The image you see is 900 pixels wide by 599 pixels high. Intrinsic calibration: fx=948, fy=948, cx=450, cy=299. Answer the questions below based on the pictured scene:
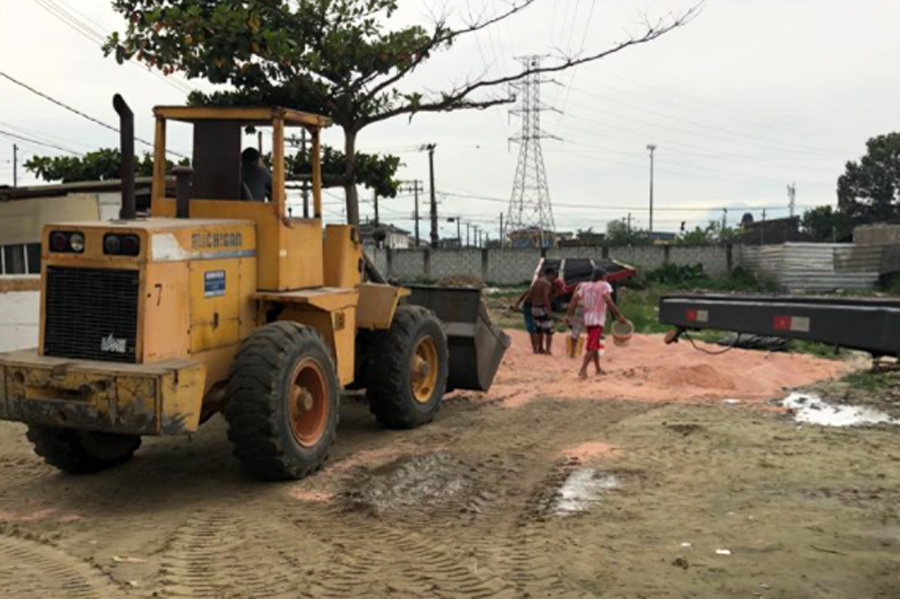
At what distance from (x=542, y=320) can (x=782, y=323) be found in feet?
40.6

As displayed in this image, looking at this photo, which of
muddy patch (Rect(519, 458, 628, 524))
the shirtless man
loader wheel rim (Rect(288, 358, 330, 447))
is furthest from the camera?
the shirtless man

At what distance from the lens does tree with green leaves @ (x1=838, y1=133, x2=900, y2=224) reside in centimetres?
6128

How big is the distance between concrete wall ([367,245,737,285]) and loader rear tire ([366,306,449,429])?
29.1m

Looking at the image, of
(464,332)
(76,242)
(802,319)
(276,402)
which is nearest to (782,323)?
(802,319)

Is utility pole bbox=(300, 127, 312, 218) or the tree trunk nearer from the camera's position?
utility pole bbox=(300, 127, 312, 218)

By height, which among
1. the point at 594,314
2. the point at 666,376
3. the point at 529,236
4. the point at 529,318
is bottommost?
the point at 666,376

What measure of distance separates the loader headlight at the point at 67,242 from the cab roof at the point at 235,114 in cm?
185

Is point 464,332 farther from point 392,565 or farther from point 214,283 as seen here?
point 392,565

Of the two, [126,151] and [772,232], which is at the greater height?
[772,232]

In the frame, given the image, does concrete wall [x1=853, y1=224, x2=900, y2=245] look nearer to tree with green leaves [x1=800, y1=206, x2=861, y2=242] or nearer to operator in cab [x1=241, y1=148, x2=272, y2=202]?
tree with green leaves [x1=800, y1=206, x2=861, y2=242]

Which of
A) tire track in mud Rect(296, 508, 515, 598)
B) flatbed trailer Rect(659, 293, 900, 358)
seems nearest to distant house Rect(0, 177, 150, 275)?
tire track in mud Rect(296, 508, 515, 598)

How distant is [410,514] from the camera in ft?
22.2

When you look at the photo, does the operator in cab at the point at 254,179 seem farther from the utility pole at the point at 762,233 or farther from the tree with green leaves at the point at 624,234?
the tree with green leaves at the point at 624,234

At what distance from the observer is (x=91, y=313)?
701 centimetres
